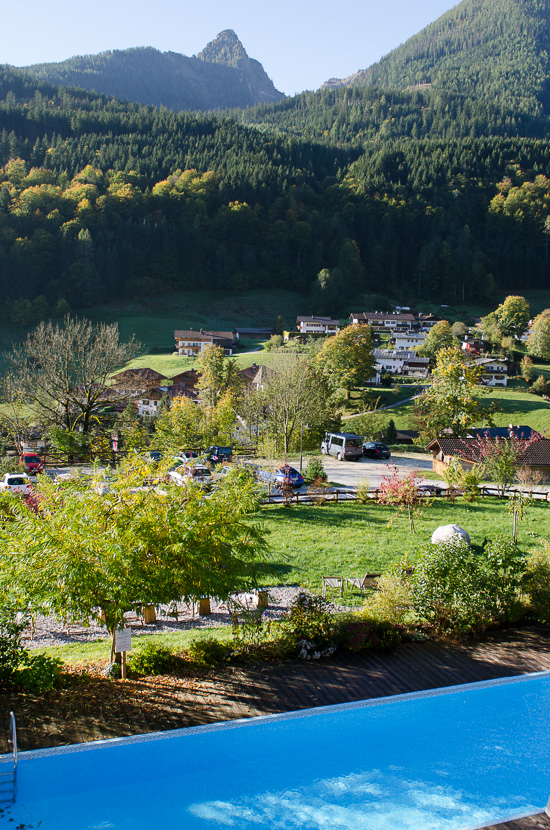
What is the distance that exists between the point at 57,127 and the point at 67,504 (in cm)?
17684

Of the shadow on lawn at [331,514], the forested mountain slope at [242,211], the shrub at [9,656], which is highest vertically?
the forested mountain slope at [242,211]

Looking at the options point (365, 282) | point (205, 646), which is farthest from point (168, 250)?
point (205, 646)

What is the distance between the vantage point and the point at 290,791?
29.1ft

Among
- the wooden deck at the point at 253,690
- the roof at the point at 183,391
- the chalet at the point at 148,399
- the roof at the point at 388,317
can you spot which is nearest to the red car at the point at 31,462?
the wooden deck at the point at 253,690

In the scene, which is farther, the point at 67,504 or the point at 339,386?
the point at 339,386

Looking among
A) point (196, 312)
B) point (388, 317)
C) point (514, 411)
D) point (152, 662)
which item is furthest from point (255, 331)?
point (152, 662)

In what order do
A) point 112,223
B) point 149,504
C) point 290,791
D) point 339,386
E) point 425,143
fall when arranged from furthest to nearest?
point 425,143 → point 112,223 → point 339,386 → point 149,504 → point 290,791

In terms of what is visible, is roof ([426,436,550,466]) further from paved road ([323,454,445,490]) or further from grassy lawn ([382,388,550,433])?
grassy lawn ([382,388,550,433])

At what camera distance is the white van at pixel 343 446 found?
1516 inches

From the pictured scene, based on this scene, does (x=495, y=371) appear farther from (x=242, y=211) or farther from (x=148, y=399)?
(x=242, y=211)

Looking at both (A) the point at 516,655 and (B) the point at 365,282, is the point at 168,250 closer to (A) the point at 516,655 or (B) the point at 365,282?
(B) the point at 365,282

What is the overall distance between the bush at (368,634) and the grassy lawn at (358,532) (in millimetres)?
4228

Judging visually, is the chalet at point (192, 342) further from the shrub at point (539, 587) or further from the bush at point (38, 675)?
the bush at point (38, 675)

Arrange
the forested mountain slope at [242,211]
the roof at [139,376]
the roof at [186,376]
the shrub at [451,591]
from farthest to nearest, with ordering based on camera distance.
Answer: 1. the forested mountain slope at [242,211]
2. the roof at [186,376]
3. the roof at [139,376]
4. the shrub at [451,591]
